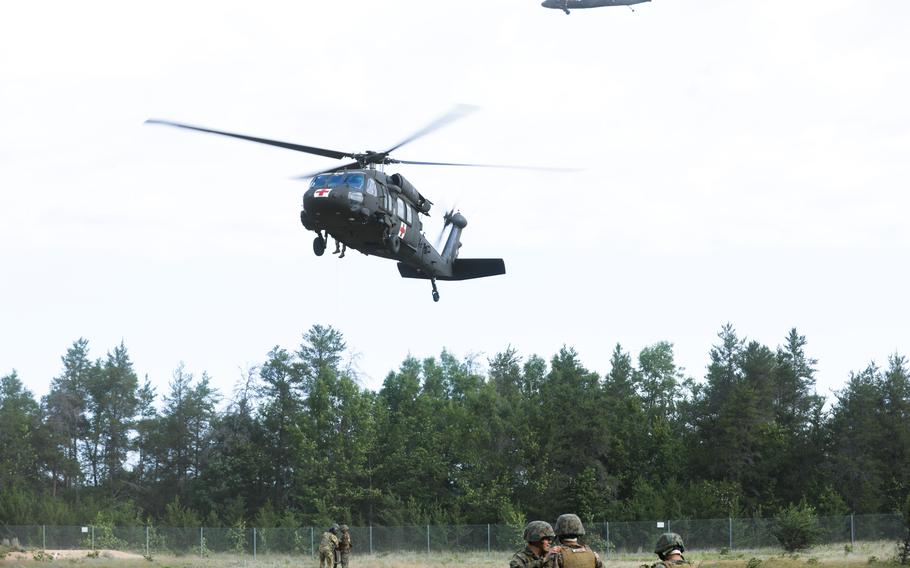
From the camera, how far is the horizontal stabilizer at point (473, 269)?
1394 inches

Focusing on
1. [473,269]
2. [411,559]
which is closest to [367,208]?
[473,269]

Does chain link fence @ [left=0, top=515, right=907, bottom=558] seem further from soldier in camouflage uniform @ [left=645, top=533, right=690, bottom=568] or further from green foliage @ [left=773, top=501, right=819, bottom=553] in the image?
soldier in camouflage uniform @ [left=645, top=533, right=690, bottom=568]

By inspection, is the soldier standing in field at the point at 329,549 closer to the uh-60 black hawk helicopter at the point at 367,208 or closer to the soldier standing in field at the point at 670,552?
the uh-60 black hawk helicopter at the point at 367,208

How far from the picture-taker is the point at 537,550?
10523 mm

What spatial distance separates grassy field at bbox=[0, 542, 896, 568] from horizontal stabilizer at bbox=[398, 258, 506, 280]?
1150cm

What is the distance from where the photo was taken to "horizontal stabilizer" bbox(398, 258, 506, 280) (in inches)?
1394

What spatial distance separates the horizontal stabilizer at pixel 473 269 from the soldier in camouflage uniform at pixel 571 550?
2463 centimetres

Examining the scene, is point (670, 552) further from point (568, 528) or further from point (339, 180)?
point (339, 180)

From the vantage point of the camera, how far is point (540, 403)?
2881 inches

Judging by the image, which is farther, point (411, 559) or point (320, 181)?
point (411, 559)

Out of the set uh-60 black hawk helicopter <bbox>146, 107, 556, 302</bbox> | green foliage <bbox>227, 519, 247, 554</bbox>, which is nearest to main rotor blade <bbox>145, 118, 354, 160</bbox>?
uh-60 black hawk helicopter <bbox>146, 107, 556, 302</bbox>

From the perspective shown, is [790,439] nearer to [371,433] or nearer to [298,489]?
[371,433]

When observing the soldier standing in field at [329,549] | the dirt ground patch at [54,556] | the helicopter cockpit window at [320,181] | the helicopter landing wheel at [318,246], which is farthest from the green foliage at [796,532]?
the helicopter cockpit window at [320,181]

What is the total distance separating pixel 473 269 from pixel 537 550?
2554cm
